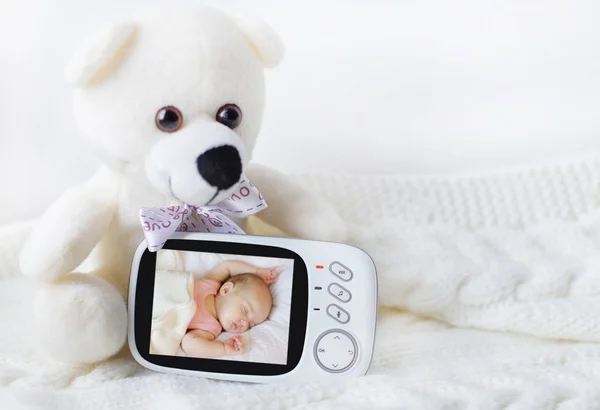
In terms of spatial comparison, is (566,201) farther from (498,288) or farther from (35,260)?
(35,260)

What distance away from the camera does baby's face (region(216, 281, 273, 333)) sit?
70 centimetres

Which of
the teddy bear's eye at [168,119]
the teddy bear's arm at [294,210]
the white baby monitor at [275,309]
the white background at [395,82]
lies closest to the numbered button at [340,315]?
the white baby monitor at [275,309]

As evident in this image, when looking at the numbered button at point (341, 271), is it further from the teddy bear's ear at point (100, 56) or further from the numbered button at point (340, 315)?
the teddy bear's ear at point (100, 56)

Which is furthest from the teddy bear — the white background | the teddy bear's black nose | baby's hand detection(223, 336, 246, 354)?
the white background

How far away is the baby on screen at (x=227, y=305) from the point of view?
2.29ft

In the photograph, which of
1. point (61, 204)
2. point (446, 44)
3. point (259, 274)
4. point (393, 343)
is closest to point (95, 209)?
point (61, 204)

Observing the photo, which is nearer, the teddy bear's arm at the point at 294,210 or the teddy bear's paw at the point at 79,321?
the teddy bear's paw at the point at 79,321

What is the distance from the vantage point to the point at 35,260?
2.29 ft

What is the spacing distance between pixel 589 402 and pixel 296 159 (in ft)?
1.72

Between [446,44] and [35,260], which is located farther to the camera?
[446,44]

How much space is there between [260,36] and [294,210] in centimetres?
19

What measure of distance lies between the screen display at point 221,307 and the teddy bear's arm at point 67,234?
0.06m

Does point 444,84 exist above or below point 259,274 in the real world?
above

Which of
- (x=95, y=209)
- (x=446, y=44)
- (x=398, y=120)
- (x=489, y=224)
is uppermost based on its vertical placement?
(x=446, y=44)
